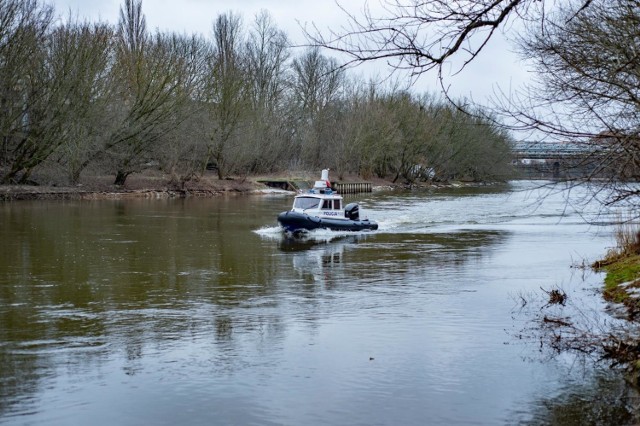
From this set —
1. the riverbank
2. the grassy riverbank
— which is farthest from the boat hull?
the riverbank

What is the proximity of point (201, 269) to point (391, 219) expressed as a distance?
2180 centimetres

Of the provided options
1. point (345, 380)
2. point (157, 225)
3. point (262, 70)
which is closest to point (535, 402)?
point (345, 380)

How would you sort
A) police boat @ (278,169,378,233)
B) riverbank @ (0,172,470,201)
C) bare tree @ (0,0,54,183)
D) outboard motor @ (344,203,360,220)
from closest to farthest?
police boat @ (278,169,378,233)
outboard motor @ (344,203,360,220)
bare tree @ (0,0,54,183)
riverbank @ (0,172,470,201)

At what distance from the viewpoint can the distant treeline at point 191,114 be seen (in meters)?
47.2

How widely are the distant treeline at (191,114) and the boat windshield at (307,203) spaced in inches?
304

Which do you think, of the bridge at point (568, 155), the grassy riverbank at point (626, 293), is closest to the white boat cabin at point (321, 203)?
the grassy riverbank at point (626, 293)

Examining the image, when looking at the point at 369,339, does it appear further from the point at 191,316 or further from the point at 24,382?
the point at 24,382

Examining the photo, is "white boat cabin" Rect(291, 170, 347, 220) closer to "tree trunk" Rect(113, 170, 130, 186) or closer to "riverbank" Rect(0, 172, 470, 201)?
"riverbank" Rect(0, 172, 470, 201)

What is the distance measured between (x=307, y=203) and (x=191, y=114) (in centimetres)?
2982

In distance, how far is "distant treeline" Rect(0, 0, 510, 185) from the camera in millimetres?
47188

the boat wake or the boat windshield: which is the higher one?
the boat windshield

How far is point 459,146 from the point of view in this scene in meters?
92.8

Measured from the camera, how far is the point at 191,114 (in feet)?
198

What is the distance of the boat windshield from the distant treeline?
772cm
